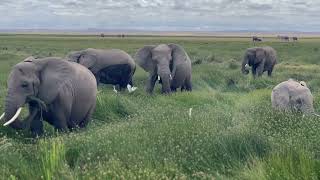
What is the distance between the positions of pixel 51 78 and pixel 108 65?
800 centimetres

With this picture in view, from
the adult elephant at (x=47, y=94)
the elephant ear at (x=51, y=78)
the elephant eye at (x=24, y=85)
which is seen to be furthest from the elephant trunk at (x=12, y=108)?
the elephant ear at (x=51, y=78)

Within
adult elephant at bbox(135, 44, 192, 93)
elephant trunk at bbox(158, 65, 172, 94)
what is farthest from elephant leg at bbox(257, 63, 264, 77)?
elephant trunk at bbox(158, 65, 172, 94)

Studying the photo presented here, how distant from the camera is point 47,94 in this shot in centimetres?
943

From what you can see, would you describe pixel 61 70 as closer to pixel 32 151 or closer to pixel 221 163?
pixel 32 151

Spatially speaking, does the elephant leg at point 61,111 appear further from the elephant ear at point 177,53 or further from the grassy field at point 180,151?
the elephant ear at point 177,53

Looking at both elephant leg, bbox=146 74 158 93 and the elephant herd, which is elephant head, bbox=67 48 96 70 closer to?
elephant leg, bbox=146 74 158 93

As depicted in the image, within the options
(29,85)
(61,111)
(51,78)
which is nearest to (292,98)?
(61,111)

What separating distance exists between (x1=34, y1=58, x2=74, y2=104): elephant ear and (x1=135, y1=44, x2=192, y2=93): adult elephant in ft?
19.9

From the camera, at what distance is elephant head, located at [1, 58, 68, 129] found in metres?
8.81

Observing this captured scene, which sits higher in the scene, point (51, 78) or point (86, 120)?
point (51, 78)

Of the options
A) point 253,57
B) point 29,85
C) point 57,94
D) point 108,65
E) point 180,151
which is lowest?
point 253,57

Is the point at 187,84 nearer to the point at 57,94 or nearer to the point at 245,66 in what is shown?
the point at 245,66

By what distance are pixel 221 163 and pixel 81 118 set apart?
4552 millimetres

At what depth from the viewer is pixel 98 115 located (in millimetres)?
11758
